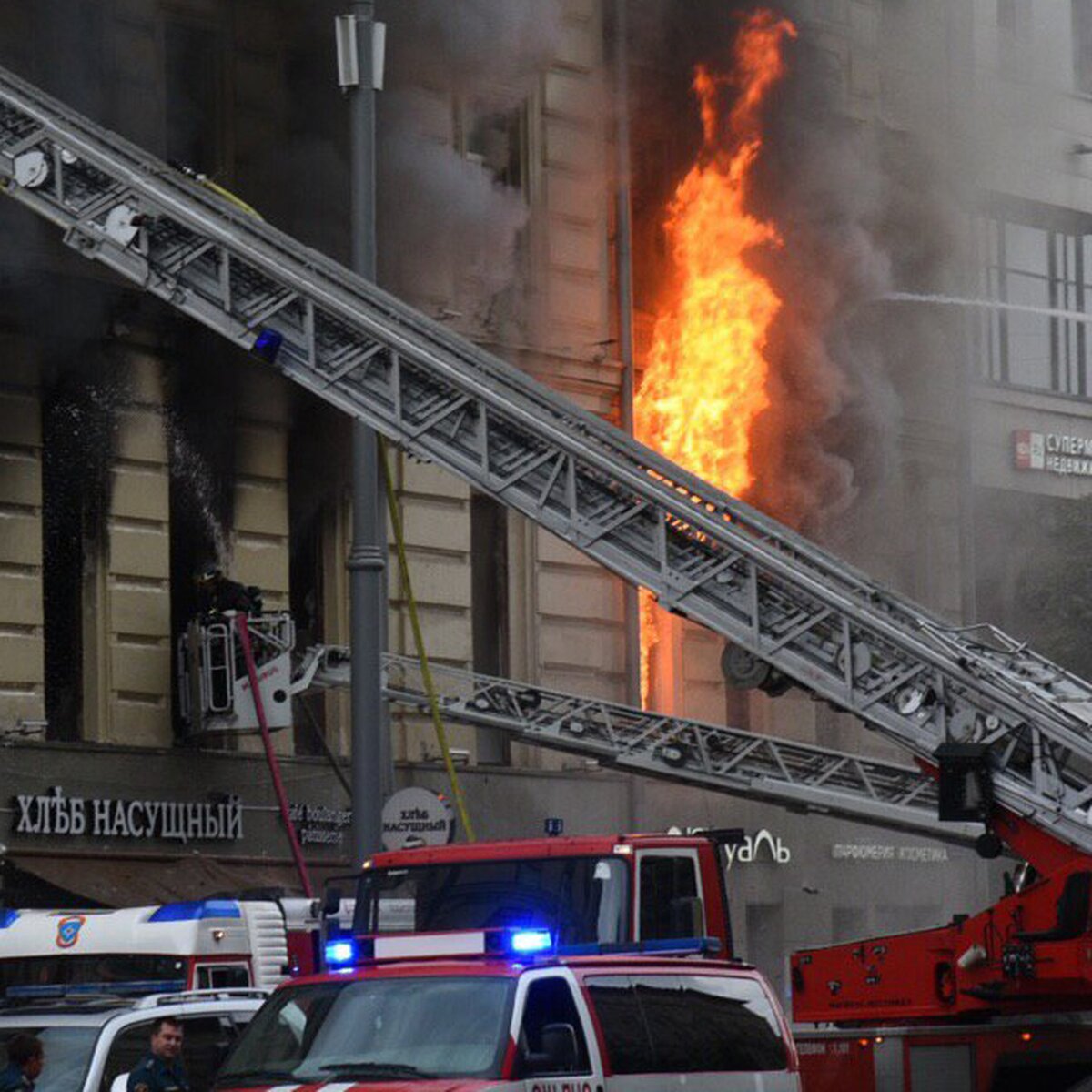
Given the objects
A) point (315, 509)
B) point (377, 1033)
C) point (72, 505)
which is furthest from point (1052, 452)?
point (377, 1033)

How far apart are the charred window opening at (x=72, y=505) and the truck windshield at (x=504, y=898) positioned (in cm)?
940

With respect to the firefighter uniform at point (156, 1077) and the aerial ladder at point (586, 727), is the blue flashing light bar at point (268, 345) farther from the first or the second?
the firefighter uniform at point (156, 1077)

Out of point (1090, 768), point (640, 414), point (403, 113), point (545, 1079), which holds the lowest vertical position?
point (545, 1079)

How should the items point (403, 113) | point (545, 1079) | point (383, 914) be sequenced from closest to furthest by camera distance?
point (545, 1079) < point (383, 914) < point (403, 113)

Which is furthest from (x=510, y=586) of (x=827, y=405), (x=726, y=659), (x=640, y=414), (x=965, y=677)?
(x=965, y=677)

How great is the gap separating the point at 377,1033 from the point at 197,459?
14462 millimetres

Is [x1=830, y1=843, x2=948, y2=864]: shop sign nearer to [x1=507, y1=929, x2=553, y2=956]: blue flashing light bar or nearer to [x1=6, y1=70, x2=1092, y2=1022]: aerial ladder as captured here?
[x1=6, y1=70, x2=1092, y2=1022]: aerial ladder

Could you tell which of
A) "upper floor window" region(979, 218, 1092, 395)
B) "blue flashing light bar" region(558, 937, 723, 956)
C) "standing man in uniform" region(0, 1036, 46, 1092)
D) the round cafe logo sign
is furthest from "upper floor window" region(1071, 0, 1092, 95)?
"standing man in uniform" region(0, 1036, 46, 1092)

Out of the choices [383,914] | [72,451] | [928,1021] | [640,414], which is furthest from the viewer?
[640,414]

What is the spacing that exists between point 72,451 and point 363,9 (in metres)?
6.43

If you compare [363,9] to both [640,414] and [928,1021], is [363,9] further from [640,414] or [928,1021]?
[640,414]

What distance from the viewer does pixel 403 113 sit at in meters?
29.1

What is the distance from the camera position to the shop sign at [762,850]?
103 ft

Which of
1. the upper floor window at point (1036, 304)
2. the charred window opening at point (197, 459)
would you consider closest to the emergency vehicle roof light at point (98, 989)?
the charred window opening at point (197, 459)
